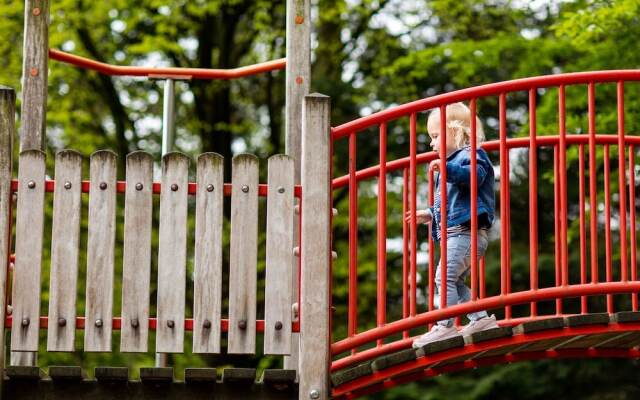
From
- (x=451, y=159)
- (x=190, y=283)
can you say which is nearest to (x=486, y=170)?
(x=451, y=159)


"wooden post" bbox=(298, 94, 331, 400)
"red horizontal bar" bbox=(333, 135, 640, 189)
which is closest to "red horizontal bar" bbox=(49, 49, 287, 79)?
"red horizontal bar" bbox=(333, 135, 640, 189)

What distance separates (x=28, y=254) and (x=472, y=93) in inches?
83.2

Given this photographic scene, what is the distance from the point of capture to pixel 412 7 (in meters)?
16.6

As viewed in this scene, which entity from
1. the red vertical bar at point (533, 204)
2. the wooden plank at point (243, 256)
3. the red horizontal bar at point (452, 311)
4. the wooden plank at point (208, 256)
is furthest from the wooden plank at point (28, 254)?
the red vertical bar at point (533, 204)

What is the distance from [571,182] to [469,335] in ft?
34.6

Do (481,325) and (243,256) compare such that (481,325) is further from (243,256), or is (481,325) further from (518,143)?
(518,143)

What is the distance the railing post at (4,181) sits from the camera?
4.99 meters

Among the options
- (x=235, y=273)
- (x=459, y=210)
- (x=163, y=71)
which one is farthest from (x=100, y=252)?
(x=163, y=71)

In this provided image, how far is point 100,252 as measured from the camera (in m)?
5.07

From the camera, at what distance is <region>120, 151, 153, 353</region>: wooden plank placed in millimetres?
5020

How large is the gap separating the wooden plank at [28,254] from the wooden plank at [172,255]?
0.55 meters

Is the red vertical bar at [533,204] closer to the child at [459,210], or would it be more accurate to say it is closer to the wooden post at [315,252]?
the child at [459,210]

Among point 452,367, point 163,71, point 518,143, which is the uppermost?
point 163,71

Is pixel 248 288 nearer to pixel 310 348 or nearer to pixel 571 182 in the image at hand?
pixel 310 348
